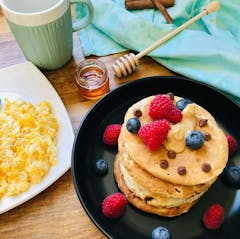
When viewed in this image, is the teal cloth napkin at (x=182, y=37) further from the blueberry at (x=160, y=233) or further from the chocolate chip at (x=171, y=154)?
the blueberry at (x=160, y=233)

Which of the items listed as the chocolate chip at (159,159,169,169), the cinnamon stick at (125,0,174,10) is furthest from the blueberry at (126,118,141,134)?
the cinnamon stick at (125,0,174,10)

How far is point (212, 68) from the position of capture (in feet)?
4.19

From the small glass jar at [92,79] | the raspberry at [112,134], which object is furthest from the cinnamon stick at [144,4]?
the raspberry at [112,134]

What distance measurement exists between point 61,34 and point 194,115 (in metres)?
0.52

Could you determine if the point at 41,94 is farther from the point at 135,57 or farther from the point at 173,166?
the point at 173,166

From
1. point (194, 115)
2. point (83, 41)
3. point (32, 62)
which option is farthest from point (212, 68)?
point (32, 62)

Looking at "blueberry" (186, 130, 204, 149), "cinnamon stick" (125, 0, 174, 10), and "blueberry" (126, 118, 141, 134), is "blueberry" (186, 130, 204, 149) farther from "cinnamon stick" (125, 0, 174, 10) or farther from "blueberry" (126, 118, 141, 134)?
"cinnamon stick" (125, 0, 174, 10)

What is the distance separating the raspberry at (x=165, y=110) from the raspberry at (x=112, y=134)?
0.17 meters

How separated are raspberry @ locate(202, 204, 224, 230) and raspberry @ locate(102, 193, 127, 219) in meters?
0.22

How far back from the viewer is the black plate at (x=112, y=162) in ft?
3.19

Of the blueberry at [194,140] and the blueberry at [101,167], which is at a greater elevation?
the blueberry at [194,140]

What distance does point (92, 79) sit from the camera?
125 centimetres

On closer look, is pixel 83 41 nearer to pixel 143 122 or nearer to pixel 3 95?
pixel 3 95

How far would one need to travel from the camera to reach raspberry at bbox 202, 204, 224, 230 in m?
0.95
